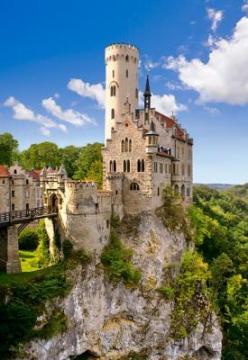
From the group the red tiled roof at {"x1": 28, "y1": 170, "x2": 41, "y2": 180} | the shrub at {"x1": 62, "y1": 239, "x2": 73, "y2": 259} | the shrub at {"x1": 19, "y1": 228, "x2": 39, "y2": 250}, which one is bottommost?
the shrub at {"x1": 19, "y1": 228, "x2": 39, "y2": 250}

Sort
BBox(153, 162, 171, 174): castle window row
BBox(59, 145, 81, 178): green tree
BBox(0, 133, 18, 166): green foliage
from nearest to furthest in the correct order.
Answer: BBox(153, 162, 171, 174): castle window row
BBox(0, 133, 18, 166): green foliage
BBox(59, 145, 81, 178): green tree

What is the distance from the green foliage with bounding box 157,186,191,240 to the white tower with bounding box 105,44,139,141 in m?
11.9

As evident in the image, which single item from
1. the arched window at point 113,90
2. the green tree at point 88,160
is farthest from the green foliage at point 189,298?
the green tree at point 88,160

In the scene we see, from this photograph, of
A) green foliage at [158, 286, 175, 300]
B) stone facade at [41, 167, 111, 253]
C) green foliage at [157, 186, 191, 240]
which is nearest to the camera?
stone facade at [41, 167, 111, 253]

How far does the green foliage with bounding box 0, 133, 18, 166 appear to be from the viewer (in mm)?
85150

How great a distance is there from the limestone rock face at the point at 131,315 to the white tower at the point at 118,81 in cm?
1609

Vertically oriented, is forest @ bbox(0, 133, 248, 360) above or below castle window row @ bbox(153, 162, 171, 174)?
below

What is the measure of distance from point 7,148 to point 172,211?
145ft

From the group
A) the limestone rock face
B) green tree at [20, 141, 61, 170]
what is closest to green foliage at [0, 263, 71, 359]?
the limestone rock face

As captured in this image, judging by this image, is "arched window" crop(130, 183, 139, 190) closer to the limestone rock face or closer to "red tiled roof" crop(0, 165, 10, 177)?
the limestone rock face

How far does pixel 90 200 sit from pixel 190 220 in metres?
19.4

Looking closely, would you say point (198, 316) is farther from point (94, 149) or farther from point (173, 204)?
point (94, 149)

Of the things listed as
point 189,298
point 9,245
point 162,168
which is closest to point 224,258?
point 189,298

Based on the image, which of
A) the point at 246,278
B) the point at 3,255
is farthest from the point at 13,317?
the point at 246,278
